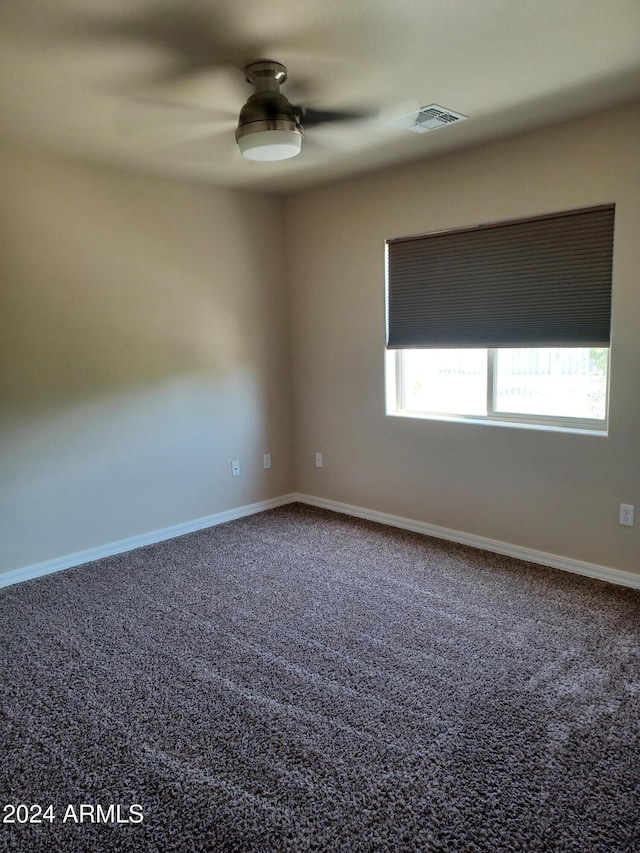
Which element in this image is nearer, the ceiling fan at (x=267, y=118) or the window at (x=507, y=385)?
the ceiling fan at (x=267, y=118)

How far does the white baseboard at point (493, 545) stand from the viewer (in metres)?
3.24

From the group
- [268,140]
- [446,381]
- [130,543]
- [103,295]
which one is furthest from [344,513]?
[268,140]

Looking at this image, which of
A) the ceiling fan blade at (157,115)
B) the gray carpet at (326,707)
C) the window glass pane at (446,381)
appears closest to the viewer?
the gray carpet at (326,707)

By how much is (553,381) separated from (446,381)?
2.48 ft

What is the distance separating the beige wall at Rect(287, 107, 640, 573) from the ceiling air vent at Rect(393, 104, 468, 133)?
28 cm

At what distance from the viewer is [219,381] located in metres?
4.40

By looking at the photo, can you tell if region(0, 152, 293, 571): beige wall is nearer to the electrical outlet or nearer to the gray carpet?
the gray carpet

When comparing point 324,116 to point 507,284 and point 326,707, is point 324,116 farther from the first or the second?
point 326,707

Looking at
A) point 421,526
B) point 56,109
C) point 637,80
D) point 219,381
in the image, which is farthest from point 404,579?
point 56,109

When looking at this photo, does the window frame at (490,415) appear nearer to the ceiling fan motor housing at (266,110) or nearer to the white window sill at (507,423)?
the white window sill at (507,423)

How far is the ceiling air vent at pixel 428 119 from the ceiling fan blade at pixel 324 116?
0.19 meters

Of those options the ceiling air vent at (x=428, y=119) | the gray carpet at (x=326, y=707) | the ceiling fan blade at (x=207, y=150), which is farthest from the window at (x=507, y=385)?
the ceiling fan blade at (x=207, y=150)

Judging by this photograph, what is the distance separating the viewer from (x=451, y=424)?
12.7ft

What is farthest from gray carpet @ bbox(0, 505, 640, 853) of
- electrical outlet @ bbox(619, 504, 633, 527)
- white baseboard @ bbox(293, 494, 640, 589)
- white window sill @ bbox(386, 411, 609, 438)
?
white window sill @ bbox(386, 411, 609, 438)
